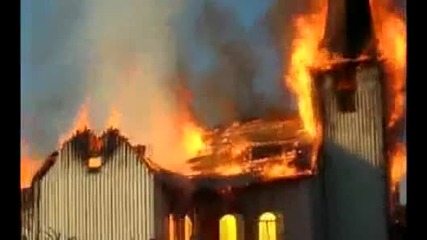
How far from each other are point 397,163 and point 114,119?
0.43 m

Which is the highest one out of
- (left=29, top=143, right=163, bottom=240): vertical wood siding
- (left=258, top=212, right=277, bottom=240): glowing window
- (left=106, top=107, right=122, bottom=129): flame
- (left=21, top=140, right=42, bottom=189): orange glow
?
(left=106, top=107, right=122, bottom=129): flame

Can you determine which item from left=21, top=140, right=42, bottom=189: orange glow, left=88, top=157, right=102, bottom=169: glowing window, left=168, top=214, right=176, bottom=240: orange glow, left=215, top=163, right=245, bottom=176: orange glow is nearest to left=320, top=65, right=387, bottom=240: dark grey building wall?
left=215, top=163, right=245, bottom=176: orange glow

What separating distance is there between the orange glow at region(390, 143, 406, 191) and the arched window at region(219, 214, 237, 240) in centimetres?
24

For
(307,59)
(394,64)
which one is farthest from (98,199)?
(394,64)

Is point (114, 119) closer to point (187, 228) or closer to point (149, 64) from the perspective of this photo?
point (149, 64)

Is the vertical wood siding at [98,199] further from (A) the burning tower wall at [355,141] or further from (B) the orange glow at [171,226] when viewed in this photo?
(A) the burning tower wall at [355,141]

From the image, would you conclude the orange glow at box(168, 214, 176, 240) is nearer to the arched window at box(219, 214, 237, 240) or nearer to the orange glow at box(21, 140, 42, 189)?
the arched window at box(219, 214, 237, 240)

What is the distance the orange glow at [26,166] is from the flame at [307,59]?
41cm

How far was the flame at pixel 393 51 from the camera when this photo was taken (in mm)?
1638

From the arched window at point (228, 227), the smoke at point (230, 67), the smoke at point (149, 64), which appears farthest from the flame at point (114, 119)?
the arched window at point (228, 227)

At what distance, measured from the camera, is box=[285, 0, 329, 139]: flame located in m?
1.66

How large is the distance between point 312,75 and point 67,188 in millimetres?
419

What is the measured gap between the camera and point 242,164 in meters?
1.67

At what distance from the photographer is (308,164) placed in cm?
165
